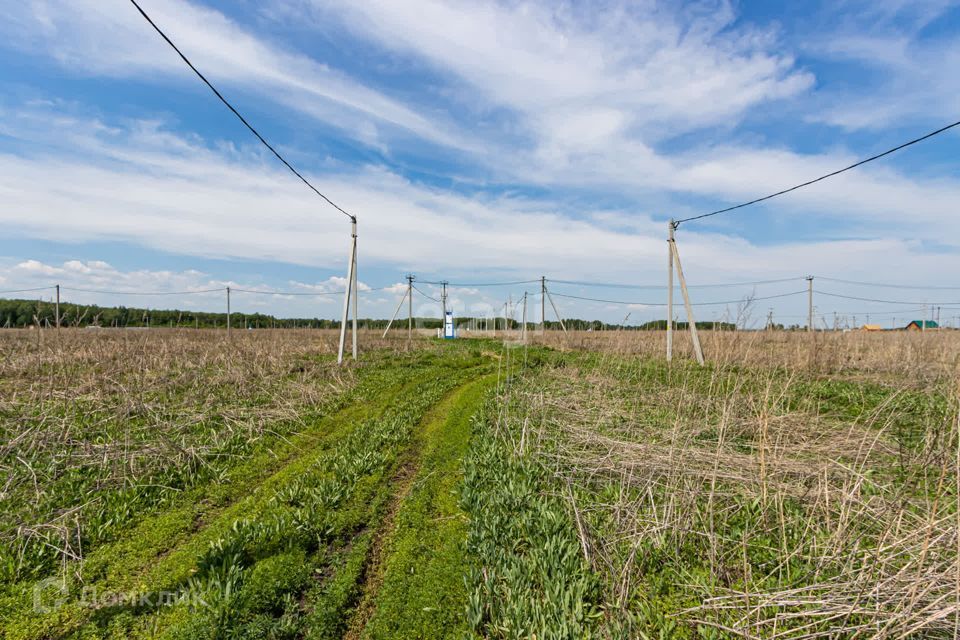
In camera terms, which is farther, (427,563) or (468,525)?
(468,525)

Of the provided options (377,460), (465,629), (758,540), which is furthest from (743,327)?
(465,629)

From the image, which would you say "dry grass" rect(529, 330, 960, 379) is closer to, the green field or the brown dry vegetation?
the brown dry vegetation

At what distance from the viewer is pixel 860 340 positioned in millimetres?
16141

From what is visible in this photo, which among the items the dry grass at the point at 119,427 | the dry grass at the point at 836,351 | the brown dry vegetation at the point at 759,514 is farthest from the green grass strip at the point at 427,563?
the dry grass at the point at 836,351

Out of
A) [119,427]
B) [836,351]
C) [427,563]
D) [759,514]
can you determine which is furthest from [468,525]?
[836,351]

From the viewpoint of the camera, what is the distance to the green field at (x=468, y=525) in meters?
2.68

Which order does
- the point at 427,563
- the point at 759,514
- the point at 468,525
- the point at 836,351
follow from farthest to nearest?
the point at 836,351, the point at 468,525, the point at 759,514, the point at 427,563

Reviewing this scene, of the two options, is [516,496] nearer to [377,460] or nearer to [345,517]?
[345,517]

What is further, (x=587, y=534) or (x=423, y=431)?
(x=423, y=431)

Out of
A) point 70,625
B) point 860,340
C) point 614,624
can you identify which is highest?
point 860,340

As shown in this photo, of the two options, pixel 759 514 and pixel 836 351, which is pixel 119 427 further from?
pixel 836 351

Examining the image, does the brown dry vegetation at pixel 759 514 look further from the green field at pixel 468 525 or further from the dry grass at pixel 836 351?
the dry grass at pixel 836 351

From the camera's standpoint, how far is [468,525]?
3.97m

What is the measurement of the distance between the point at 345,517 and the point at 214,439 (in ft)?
10.0
